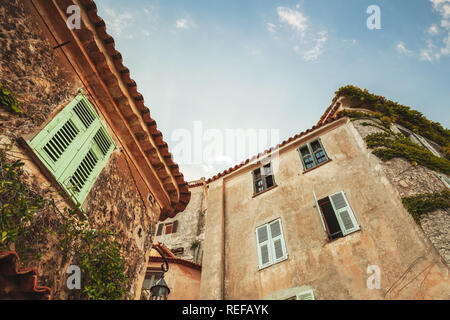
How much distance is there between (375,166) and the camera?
32.8 feet

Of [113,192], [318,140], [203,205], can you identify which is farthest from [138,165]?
[203,205]

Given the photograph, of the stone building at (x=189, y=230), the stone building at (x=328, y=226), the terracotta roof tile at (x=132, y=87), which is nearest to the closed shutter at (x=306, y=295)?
the stone building at (x=328, y=226)

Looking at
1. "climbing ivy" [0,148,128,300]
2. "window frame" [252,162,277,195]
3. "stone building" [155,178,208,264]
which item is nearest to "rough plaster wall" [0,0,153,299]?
"climbing ivy" [0,148,128,300]

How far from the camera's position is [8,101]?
159 inches

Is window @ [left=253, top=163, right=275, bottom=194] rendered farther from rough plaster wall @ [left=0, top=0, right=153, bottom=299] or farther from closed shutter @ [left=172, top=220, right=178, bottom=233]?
closed shutter @ [left=172, top=220, right=178, bottom=233]

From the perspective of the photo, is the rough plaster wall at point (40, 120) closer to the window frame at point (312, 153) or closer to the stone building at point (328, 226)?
the stone building at point (328, 226)

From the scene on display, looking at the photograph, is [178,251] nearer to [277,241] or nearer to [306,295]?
[277,241]

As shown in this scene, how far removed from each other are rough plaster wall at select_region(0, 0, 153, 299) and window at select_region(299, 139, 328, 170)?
8405 millimetres

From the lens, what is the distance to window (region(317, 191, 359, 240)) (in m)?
9.25

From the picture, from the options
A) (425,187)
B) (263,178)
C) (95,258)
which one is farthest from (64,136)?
(263,178)

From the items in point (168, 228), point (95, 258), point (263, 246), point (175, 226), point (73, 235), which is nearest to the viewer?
point (73, 235)

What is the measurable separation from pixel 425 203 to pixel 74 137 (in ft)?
27.7

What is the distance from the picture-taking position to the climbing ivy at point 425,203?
313 inches

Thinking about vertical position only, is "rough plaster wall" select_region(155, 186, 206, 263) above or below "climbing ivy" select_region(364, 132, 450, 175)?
above
